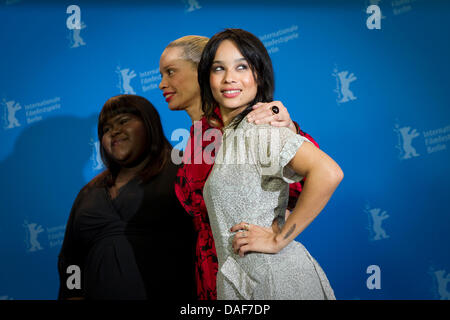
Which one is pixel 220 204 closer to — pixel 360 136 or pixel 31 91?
pixel 360 136

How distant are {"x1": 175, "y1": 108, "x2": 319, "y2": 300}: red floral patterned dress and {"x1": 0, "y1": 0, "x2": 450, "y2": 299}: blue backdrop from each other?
102cm

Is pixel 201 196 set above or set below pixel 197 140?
below

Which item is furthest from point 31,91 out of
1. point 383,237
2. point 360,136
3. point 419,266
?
point 419,266

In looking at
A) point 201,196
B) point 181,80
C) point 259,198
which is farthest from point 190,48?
point 259,198

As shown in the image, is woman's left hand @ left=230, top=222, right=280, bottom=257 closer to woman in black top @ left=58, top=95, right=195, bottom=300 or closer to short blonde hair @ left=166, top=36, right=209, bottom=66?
woman in black top @ left=58, top=95, right=195, bottom=300

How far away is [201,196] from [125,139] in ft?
1.90

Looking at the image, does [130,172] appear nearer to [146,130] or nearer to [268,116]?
[146,130]

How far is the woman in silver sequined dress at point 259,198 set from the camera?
104 cm

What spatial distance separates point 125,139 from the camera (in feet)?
5.98

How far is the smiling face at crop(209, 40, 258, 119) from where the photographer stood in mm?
1148

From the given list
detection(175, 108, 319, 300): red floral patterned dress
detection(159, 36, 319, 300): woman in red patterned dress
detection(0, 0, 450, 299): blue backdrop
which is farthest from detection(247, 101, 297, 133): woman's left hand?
detection(0, 0, 450, 299): blue backdrop

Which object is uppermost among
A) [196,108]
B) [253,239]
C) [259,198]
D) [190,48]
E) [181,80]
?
[190,48]

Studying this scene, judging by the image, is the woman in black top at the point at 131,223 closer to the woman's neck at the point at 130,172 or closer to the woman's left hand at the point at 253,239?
the woman's neck at the point at 130,172

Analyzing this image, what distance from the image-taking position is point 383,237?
244 centimetres
